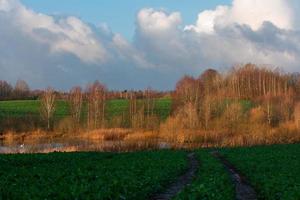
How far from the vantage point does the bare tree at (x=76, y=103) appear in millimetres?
108825

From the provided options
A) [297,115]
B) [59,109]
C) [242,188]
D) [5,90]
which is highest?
[5,90]

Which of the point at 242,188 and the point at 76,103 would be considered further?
the point at 76,103

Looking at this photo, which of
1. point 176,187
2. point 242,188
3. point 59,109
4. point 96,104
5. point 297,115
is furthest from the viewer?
point 59,109

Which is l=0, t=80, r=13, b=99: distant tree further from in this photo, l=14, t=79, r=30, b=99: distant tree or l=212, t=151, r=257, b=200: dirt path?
l=212, t=151, r=257, b=200: dirt path

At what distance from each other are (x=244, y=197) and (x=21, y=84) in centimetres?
18786

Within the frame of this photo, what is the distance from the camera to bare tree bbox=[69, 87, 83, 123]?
10882 centimetres

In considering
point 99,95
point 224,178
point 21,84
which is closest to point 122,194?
point 224,178

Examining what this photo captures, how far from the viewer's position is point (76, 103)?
4449 inches

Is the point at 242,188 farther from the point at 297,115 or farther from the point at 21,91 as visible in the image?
the point at 21,91

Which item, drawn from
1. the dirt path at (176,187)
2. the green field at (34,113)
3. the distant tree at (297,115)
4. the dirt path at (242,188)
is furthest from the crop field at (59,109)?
the dirt path at (242,188)

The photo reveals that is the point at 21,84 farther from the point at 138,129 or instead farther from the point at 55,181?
the point at 55,181

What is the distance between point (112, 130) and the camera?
87.9 metres

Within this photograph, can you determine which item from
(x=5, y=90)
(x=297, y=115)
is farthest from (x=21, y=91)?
(x=297, y=115)

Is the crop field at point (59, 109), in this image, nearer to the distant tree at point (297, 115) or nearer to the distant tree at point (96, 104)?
the distant tree at point (96, 104)
